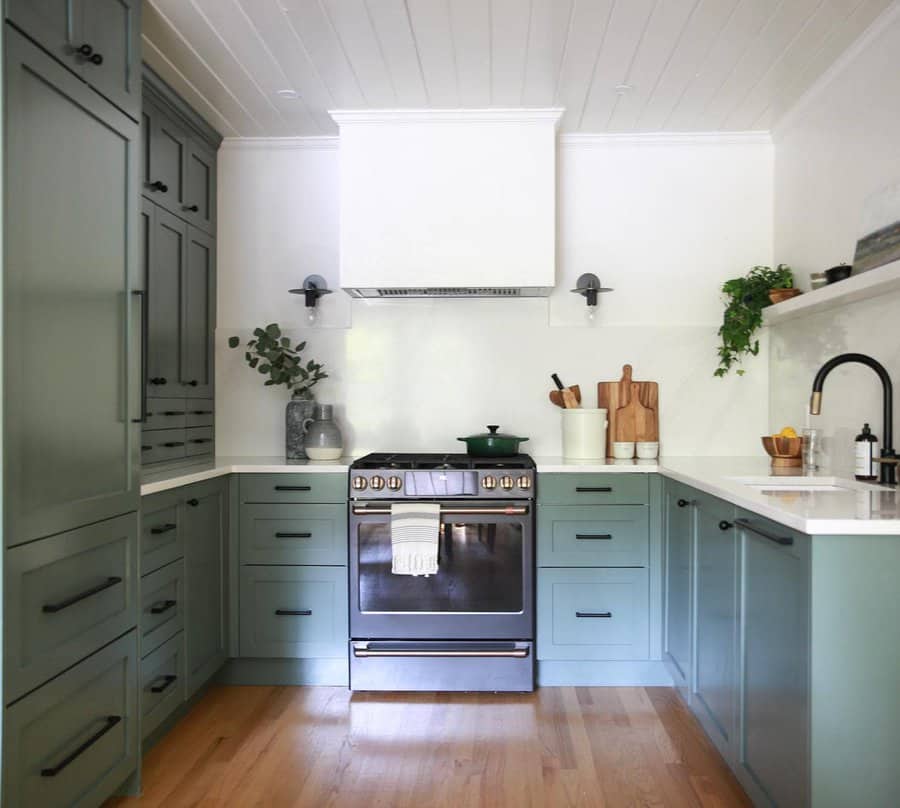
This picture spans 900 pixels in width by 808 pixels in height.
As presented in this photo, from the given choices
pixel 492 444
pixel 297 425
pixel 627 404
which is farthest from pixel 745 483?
pixel 297 425

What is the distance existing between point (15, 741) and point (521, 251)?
8.08 ft

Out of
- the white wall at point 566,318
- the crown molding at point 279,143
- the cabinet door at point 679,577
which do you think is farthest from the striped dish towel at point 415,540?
the crown molding at point 279,143

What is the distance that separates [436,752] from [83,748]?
3.63 feet

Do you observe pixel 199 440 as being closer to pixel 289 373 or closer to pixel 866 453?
pixel 289 373

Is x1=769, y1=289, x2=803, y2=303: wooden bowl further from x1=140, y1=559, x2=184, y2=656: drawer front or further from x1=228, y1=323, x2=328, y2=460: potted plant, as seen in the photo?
x1=140, y1=559, x2=184, y2=656: drawer front

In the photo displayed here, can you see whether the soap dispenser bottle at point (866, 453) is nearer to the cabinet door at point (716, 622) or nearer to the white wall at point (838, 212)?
the white wall at point (838, 212)

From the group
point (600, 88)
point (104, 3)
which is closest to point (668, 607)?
point (600, 88)

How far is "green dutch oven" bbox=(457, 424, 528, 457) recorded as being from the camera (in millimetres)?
3215

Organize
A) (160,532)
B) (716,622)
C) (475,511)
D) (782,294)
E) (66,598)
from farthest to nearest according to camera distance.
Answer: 1. (782,294)
2. (475,511)
3. (160,532)
4. (716,622)
5. (66,598)

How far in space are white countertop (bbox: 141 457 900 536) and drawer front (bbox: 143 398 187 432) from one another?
19 cm

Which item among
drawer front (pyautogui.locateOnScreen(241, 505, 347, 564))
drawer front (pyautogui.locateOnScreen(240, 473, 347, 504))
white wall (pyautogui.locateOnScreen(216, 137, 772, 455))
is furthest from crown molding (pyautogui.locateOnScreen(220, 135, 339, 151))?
drawer front (pyautogui.locateOnScreen(241, 505, 347, 564))

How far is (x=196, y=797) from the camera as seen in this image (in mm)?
2150

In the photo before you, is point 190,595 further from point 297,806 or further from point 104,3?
point 104,3

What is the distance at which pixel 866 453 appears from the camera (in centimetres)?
232
